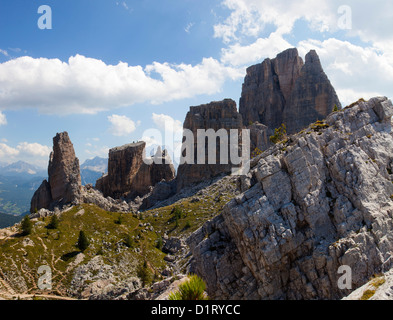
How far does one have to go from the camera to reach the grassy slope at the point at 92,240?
77062 mm

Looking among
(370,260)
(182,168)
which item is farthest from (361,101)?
(182,168)

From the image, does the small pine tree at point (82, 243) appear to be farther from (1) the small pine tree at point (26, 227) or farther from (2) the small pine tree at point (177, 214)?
(2) the small pine tree at point (177, 214)

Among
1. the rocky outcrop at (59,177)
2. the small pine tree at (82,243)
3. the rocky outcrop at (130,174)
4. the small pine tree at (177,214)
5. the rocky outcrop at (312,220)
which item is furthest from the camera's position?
the rocky outcrop at (130,174)

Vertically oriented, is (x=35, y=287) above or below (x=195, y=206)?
below

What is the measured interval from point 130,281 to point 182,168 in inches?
3586

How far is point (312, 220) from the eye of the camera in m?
42.9

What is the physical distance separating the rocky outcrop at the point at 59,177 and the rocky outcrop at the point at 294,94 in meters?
113

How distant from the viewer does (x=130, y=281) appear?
84.3m

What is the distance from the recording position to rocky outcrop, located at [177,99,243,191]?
161 m

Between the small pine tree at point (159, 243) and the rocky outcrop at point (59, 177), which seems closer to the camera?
the small pine tree at point (159, 243)

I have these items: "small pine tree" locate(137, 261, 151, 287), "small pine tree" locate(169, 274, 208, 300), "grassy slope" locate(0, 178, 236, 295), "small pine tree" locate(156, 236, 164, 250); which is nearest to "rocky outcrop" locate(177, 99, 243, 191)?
"grassy slope" locate(0, 178, 236, 295)

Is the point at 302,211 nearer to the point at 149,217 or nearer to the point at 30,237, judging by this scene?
the point at 30,237

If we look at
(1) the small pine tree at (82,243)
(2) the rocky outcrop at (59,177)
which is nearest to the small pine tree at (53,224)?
(1) the small pine tree at (82,243)

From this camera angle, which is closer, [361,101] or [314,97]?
[361,101]
